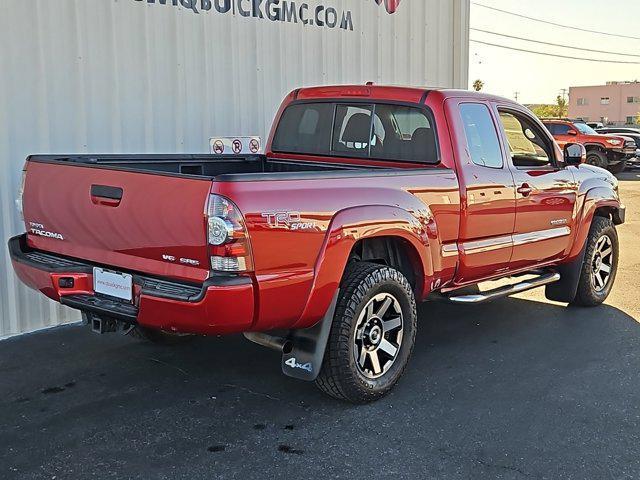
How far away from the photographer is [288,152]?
5.93 m

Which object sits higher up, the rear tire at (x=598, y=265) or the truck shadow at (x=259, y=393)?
the rear tire at (x=598, y=265)

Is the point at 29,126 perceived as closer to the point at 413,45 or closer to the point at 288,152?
the point at 288,152

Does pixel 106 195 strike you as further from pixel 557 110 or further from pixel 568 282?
pixel 557 110

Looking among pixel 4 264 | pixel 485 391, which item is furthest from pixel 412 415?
pixel 4 264

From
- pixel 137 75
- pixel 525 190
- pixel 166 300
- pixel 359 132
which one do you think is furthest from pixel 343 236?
pixel 137 75

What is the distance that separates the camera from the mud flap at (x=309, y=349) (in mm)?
4109

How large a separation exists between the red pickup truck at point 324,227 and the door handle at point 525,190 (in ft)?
0.07

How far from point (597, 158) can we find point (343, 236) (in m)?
21.0

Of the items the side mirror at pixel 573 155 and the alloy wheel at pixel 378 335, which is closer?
the alloy wheel at pixel 378 335

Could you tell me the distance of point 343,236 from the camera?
4062mm

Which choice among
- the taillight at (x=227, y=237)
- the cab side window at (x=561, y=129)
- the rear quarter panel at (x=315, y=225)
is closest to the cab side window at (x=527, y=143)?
the rear quarter panel at (x=315, y=225)

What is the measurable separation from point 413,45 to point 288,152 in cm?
471

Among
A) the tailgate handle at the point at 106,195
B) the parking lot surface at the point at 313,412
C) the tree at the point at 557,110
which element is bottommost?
the parking lot surface at the point at 313,412

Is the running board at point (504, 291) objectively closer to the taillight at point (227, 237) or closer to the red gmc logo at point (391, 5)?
the taillight at point (227, 237)
